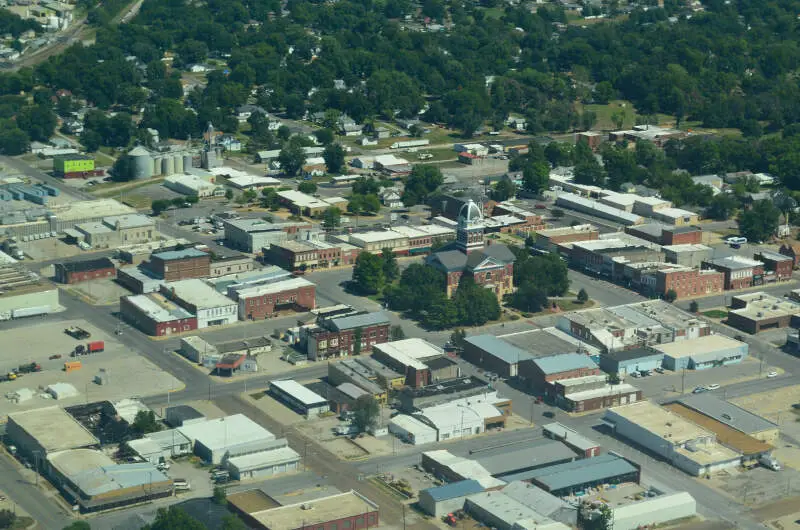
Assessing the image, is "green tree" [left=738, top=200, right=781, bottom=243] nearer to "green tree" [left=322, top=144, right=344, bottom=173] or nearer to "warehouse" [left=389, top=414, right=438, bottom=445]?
"green tree" [left=322, top=144, right=344, bottom=173]

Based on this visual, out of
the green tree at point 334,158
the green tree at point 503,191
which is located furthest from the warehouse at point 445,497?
the green tree at point 334,158

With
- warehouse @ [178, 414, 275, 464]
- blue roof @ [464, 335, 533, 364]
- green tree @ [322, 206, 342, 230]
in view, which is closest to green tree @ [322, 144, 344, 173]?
green tree @ [322, 206, 342, 230]

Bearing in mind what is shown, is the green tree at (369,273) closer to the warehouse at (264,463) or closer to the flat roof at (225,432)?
the flat roof at (225,432)

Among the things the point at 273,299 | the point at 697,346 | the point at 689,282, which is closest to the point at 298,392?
the point at 273,299

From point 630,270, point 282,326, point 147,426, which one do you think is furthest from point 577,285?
point 147,426

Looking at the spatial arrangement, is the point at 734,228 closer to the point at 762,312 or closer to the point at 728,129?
the point at 762,312
